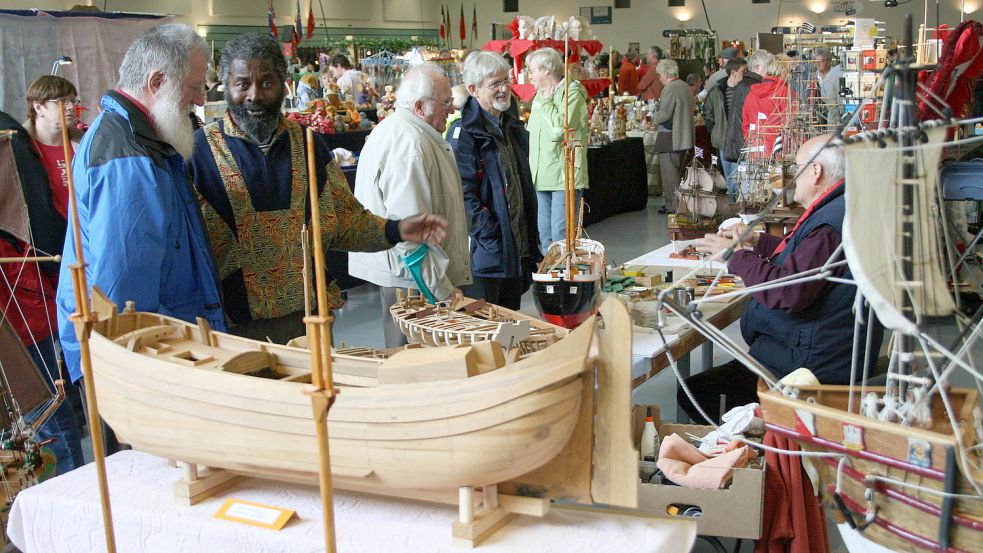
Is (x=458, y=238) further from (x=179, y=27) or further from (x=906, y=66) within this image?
(x=906, y=66)

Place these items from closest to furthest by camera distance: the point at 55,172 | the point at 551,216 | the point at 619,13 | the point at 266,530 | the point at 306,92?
the point at 266,530 < the point at 55,172 < the point at 551,216 < the point at 306,92 < the point at 619,13

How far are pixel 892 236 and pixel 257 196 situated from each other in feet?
5.09

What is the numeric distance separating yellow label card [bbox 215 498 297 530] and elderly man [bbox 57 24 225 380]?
62cm

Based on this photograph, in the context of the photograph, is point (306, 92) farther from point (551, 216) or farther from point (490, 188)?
point (490, 188)

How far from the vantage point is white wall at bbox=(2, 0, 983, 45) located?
17.6 metres

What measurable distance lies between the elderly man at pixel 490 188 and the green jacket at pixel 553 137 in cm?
171

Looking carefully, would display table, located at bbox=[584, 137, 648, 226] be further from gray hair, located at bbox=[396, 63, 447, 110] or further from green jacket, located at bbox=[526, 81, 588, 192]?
gray hair, located at bbox=[396, 63, 447, 110]

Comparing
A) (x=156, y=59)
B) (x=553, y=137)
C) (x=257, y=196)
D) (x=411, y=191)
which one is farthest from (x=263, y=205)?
(x=553, y=137)

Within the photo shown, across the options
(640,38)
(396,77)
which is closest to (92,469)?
(396,77)

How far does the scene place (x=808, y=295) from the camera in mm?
2592

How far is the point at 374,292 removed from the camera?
677cm

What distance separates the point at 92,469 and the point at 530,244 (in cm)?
272

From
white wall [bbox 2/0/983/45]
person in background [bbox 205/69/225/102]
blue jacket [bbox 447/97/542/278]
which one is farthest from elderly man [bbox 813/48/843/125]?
white wall [bbox 2/0/983/45]

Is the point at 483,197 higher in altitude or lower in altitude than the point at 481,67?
lower
